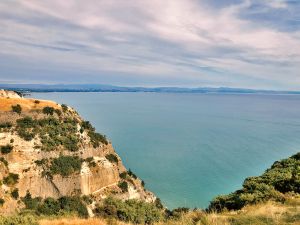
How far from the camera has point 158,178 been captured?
65.1 metres

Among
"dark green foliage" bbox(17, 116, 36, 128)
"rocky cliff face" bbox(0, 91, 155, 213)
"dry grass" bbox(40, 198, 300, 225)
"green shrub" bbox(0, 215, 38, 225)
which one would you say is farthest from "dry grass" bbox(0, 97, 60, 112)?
"dry grass" bbox(40, 198, 300, 225)

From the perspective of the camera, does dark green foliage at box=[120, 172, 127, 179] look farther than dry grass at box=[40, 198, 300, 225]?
Yes

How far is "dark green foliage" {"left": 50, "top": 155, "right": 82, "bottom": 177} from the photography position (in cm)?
3712

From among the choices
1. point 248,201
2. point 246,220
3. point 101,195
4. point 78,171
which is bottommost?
point 101,195

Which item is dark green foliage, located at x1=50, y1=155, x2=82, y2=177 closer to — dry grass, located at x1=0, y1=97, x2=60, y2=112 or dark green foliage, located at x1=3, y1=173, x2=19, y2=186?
dark green foliage, located at x1=3, y1=173, x2=19, y2=186

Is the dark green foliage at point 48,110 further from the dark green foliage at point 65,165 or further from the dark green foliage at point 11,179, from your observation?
the dark green foliage at point 11,179

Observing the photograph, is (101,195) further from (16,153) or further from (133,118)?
(133,118)

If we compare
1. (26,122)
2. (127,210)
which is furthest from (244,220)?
(26,122)

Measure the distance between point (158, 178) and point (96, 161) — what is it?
80.0 ft

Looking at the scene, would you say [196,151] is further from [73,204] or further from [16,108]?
[16,108]

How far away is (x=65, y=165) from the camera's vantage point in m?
38.2

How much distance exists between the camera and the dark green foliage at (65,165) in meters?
37.1

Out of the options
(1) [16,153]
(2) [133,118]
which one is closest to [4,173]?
(1) [16,153]

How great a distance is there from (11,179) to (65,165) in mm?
6904
